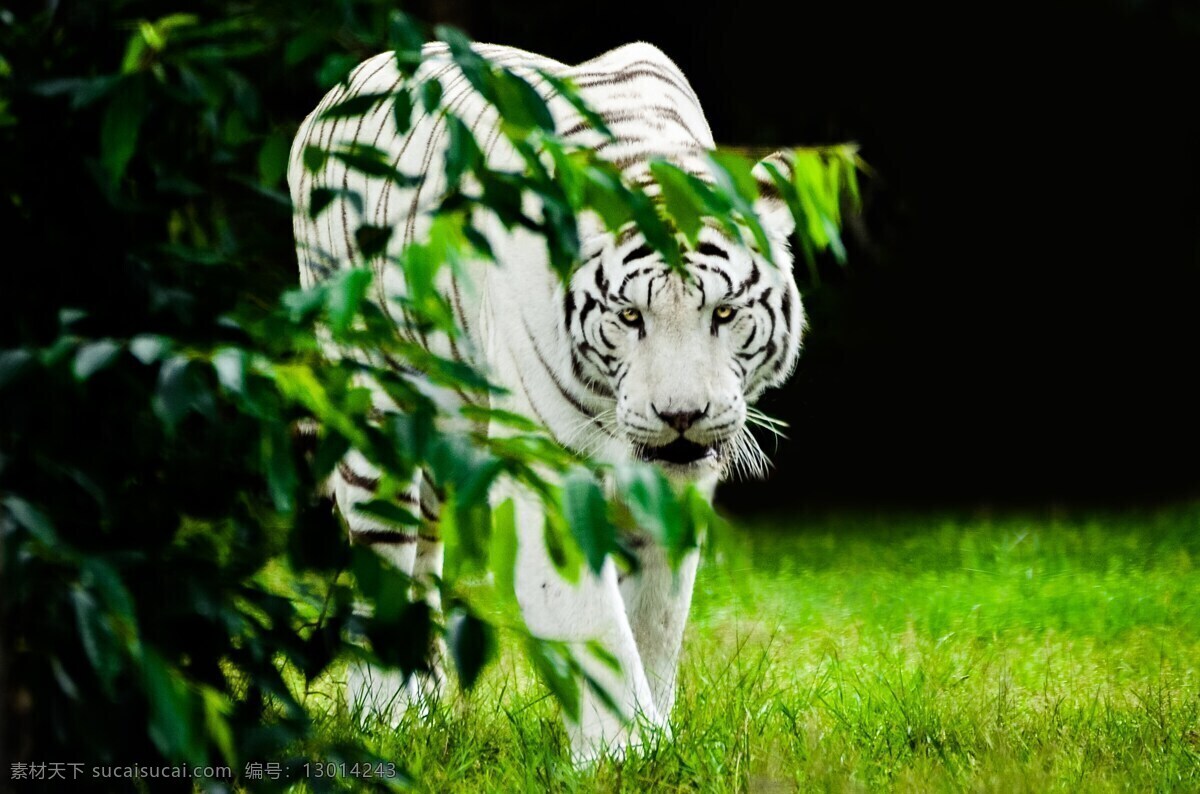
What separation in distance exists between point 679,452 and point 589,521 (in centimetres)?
157

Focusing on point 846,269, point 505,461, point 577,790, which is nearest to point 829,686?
point 577,790

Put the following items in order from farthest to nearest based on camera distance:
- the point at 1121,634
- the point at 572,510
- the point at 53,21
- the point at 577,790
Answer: the point at 1121,634
the point at 577,790
the point at 53,21
the point at 572,510

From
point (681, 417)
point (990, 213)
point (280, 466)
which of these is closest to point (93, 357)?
point (280, 466)

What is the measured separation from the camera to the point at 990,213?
21.1 feet

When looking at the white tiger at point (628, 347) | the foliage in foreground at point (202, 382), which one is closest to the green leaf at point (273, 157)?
the foliage in foreground at point (202, 382)

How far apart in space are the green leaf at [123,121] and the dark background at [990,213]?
16.4 ft

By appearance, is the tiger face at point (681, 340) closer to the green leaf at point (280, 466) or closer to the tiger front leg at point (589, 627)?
the tiger front leg at point (589, 627)

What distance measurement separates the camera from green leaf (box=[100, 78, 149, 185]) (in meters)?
1.38

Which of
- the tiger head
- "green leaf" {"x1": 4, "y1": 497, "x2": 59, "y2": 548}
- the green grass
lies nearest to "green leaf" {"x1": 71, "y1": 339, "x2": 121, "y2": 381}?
"green leaf" {"x1": 4, "y1": 497, "x2": 59, "y2": 548}

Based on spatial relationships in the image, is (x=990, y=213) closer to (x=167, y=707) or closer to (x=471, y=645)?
(x=471, y=645)

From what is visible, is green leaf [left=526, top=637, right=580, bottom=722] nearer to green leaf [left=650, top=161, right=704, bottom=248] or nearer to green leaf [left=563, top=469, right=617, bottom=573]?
green leaf [left=563, top=469, right=617, bottom=573]

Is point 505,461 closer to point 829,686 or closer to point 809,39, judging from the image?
point 829,686

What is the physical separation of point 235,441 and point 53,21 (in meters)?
0.45

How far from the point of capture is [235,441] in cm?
158
